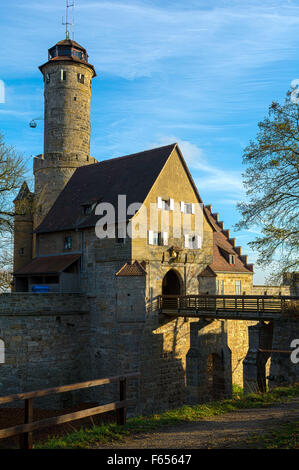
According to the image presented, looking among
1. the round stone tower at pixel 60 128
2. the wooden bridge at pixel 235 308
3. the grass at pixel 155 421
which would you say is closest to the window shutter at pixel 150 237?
the wooden bridge at pixel 235 308

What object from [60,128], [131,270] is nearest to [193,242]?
[131,270]

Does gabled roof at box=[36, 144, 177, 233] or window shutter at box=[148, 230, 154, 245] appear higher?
gabled roof at box=[36, 144, 177, 233]

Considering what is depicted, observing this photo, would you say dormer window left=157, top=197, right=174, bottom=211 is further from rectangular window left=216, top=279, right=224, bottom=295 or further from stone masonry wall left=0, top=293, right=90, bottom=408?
rectangular window left=216, top=279, right=224, bottom=295

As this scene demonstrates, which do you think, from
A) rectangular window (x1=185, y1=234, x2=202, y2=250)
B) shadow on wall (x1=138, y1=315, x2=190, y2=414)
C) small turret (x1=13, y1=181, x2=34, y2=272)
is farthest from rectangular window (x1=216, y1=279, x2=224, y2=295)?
small turret (x1=13, y1=181, x2=34, y2=272)

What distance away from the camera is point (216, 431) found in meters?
8.36

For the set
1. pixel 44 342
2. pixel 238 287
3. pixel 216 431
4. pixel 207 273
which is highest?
pixel 207 273

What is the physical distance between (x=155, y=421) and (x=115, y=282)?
17.5 meters

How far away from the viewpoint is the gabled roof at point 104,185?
92.6 ft

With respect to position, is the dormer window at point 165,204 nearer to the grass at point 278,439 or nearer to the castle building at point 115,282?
the castle building at point 115,282

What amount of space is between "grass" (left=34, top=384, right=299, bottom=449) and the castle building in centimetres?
1292

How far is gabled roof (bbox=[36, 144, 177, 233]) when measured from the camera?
1112 inches

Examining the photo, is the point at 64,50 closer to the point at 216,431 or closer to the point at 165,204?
the point at 165,204
